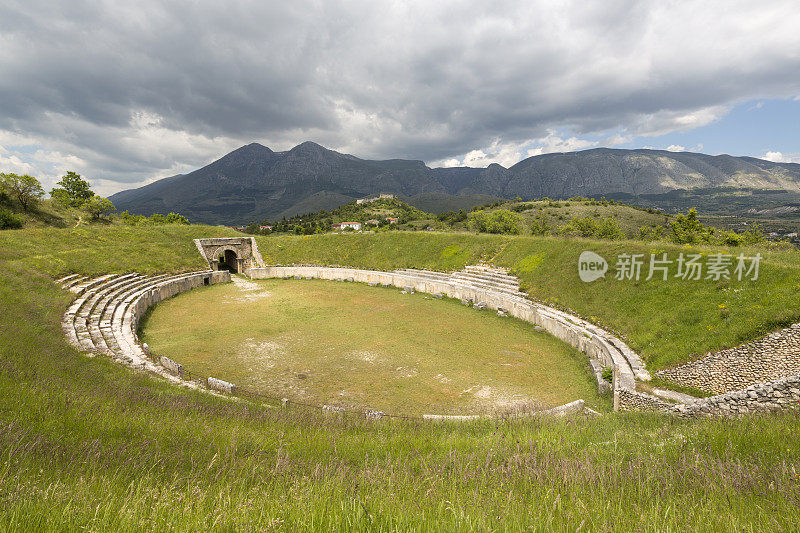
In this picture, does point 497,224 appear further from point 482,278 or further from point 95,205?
point 95,205

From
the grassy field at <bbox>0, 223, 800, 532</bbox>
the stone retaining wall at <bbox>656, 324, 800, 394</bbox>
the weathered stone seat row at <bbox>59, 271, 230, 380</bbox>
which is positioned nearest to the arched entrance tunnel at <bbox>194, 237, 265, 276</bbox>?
the weathered stone seat row at <bbox>59, 271, 230, 380</bbox>

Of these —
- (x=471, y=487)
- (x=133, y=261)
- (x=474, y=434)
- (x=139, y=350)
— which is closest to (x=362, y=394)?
(x=474, y=434)

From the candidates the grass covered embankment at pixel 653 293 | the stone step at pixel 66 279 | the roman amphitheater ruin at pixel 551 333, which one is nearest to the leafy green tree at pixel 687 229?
the grass covered embankment at pixel 653 293

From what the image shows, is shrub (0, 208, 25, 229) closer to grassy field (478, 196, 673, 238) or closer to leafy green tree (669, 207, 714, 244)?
leafy green tree (669, 207, 714, 244)

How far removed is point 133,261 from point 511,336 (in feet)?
109

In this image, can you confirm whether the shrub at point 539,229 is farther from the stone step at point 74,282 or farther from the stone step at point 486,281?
the stone step at point 74,282

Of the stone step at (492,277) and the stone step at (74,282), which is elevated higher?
the stone step at (74,282)

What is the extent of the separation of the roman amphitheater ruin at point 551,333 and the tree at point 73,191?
35.6 m

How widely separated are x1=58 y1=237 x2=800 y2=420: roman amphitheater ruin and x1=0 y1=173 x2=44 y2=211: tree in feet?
93.1

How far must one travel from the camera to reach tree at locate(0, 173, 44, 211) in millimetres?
38812

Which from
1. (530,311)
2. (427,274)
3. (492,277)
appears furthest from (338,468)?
(427,274)

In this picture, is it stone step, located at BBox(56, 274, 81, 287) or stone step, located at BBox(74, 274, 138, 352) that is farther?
stone step, located at BBox(56, 274, 81, 287)

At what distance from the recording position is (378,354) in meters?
15.8

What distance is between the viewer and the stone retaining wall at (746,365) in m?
9.88
